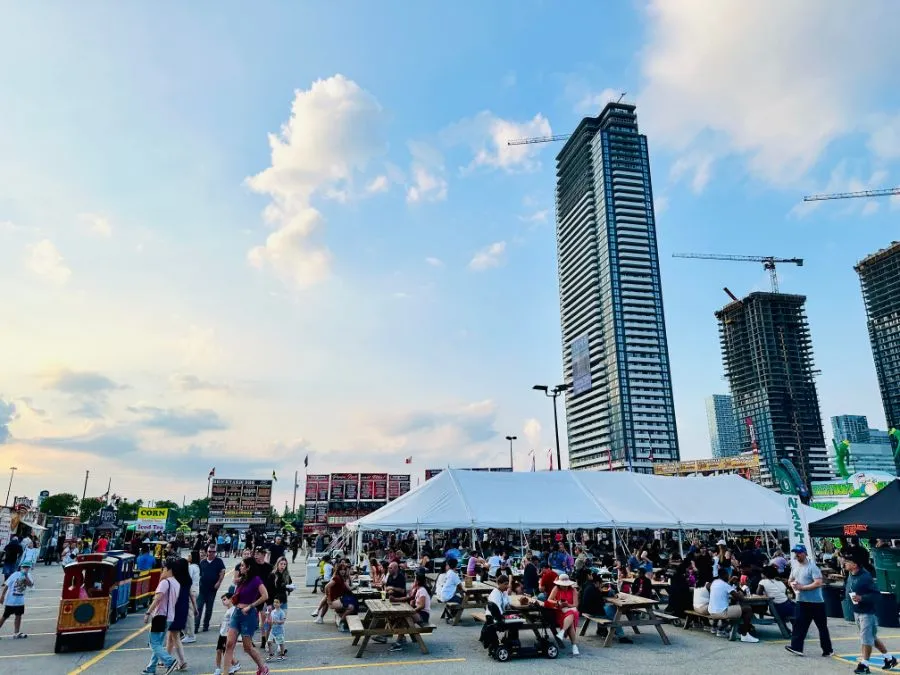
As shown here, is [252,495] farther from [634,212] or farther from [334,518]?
[634,212]

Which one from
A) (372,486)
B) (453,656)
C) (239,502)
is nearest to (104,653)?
(453,656)

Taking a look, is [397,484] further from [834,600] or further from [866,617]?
[866,617]

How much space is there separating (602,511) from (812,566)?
1241 centimetres

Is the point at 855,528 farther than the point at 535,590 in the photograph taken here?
No

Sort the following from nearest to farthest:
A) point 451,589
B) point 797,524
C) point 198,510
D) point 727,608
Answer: point 727,608, point 451,589, point 797,524, point 198,510

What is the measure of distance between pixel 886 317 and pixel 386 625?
761 feet

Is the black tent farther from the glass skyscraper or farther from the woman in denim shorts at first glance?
the glass skyscraper

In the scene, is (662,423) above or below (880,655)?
above

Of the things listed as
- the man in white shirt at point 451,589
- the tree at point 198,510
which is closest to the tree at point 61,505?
the tree at point 198,510

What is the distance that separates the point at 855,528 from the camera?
43.2ft

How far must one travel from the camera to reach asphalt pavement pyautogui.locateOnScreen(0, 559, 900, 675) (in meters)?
8.91

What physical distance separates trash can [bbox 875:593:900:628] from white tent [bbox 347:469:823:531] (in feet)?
29.1

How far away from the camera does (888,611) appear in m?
12.4

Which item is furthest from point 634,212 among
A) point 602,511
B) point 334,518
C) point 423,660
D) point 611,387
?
point 423,660
